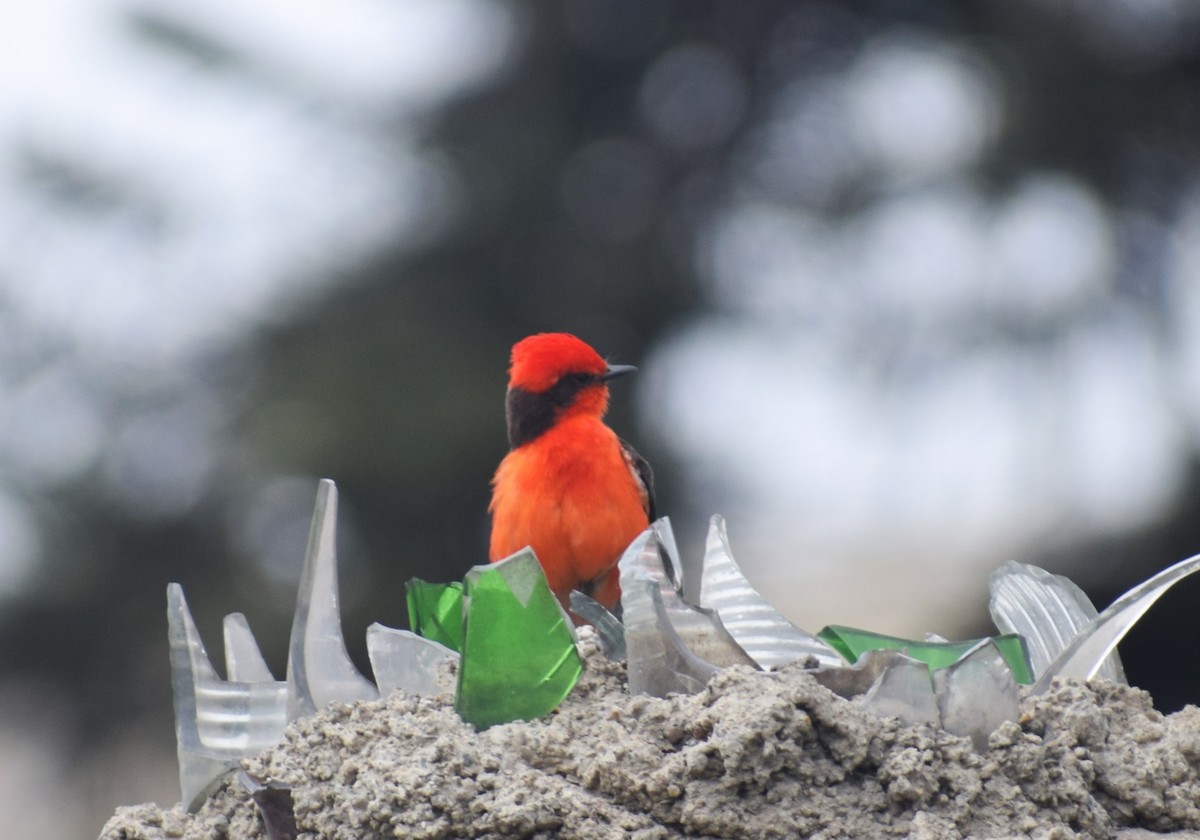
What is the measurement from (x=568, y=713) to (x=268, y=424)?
520cm

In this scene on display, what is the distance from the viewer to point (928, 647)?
5.17 ft

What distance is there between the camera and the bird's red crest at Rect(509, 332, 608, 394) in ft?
15.1

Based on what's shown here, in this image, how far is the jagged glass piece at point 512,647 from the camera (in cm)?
145

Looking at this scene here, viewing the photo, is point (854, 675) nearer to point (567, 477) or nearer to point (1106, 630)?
point (1106, 630)

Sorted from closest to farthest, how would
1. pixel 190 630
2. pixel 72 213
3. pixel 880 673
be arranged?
pixel 880 673 → pixel 190 630 → pixel 72 213

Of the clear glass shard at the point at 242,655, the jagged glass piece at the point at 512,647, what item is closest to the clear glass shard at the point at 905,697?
the jagged glass piece at the point at 512,647

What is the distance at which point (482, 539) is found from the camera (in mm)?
6598

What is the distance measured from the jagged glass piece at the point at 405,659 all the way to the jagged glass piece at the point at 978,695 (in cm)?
56

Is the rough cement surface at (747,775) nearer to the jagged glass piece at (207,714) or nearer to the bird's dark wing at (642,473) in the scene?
the jagged glass piece at (207,714)

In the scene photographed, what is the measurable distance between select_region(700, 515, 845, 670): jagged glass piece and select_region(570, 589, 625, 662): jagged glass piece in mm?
120

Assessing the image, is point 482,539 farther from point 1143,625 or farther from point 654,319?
point 1143,625

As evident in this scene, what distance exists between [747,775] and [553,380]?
338cm

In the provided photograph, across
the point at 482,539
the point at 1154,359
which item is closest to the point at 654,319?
the point at 482,539

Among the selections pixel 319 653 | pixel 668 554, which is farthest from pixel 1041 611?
pixel 319 653
